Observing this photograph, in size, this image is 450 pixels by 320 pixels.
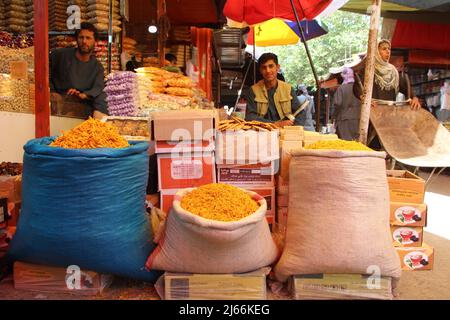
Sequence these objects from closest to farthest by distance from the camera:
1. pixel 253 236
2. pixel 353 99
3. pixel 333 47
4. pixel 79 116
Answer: pixel 253 236 → pixel 79 116 → pixel 353 99 → pixel 333 47

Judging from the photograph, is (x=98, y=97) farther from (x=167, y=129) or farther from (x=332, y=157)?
(x=332, y=157)

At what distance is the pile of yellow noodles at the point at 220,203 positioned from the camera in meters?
A: 1.76

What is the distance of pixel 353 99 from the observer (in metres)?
6.01

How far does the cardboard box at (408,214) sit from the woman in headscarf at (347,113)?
3.59 m

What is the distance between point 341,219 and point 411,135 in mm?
2126

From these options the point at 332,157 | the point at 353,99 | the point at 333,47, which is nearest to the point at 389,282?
the point at 332,157

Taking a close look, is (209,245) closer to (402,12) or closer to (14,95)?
(14,95)

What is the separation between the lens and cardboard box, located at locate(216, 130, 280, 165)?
2.46m

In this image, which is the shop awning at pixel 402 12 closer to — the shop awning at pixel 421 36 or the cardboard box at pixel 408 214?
the shop awning at pixel 421 36

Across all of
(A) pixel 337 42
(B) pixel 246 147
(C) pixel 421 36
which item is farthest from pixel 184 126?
(A) pixel 337 42

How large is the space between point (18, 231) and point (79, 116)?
2380mm

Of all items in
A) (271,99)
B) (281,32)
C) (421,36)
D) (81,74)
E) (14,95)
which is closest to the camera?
(14,95)

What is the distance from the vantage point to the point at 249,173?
2.51 m

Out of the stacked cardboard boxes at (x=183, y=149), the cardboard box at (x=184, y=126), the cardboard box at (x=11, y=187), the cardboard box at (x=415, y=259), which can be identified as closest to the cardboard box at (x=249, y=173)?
the stacked cardboard boxes at (x=183, y=149)
